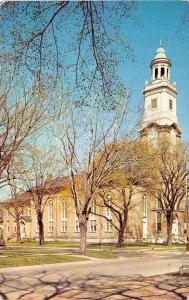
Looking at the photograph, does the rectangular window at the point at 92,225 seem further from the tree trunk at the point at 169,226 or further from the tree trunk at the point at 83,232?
the tree trunk at the point at 83,232

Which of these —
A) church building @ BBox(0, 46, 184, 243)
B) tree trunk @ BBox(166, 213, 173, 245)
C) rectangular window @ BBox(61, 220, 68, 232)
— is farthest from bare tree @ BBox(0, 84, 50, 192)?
rectangular window @ BBox(61, 220, 68, 232)

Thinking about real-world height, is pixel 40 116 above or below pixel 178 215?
above

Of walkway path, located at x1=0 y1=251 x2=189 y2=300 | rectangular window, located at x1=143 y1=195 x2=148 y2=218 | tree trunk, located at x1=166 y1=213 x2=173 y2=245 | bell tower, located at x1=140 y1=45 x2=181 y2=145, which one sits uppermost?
bell tower, located at x1=140 y1=45 x2=181 y2=145

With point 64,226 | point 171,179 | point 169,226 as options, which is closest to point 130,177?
point 169,226

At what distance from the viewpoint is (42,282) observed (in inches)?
290

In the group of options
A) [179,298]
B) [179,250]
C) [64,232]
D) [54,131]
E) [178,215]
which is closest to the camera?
[179,298]

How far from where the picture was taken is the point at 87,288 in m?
6.48

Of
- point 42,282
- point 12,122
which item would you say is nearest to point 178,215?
point 12,122

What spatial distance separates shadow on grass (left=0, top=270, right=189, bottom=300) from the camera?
5.50 metres

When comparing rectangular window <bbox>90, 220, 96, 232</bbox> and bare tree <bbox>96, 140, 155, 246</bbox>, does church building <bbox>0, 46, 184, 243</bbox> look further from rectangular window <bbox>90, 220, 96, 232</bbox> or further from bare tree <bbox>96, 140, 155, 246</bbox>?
bare tree <bbox>96, 140, 155, 246</bbox>

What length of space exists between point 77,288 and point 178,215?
1238 cm

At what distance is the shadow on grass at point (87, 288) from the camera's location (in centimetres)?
550

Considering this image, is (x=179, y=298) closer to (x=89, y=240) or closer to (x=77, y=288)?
(x=77, y=288)

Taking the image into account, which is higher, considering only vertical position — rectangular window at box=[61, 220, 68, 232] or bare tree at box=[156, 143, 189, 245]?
bare tree at box=[156, 143, 189, 245]
